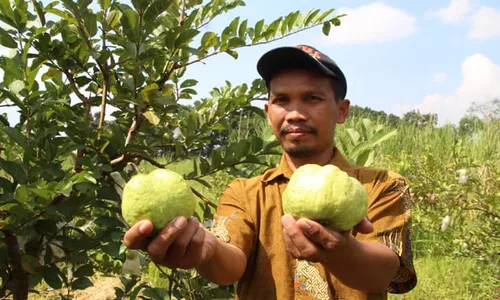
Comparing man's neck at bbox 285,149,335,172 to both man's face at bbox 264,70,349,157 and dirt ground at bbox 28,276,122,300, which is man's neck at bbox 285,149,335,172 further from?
dirt ground at bbox 28,276,122,300

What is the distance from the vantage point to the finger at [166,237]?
0.92m

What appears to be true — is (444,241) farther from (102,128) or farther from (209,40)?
(102,128)

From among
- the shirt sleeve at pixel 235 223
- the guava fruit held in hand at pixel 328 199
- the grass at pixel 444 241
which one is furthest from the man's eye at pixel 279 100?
the grass at pixel 444 241

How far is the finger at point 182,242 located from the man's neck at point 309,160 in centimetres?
41

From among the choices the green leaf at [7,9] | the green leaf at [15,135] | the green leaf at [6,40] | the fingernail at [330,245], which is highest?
the green leaf at [7,9]

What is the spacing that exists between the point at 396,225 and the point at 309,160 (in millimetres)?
260

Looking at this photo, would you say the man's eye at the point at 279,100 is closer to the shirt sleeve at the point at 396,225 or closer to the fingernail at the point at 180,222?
the shirt sleeve at the point at 396,225

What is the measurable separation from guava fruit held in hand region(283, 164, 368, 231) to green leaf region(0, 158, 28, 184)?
2.61ft

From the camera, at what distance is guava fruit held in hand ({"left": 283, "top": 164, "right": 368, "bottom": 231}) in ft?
3.06

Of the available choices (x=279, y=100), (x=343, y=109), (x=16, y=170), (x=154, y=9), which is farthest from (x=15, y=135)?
(x=343, y=109)

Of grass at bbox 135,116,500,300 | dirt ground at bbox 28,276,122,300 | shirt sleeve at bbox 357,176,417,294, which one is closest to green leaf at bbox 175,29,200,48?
shirt sleeve at bbox 357,176,417,294

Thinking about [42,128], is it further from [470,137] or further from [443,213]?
[470,137]

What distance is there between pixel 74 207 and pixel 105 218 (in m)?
0.10

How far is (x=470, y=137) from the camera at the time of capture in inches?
179
